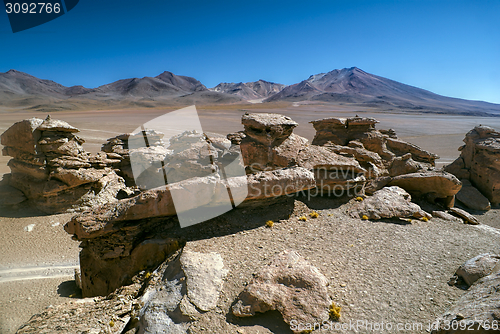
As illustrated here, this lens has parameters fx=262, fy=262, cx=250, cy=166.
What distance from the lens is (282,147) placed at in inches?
221

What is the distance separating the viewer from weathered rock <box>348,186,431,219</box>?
4.51 meters

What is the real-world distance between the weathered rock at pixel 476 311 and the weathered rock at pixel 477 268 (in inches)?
4.5

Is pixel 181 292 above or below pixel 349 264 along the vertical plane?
below

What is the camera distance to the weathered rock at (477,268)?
108 inches

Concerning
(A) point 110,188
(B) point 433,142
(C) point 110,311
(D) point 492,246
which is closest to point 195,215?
(C) point 110,311

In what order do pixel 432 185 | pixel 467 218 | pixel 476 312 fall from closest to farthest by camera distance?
pixel 476 312 < pixel 467 218 < pixel 432 185

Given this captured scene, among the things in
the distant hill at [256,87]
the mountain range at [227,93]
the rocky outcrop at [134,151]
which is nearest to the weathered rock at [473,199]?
the rocky outcrop at [134,151]

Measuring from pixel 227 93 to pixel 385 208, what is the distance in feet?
438

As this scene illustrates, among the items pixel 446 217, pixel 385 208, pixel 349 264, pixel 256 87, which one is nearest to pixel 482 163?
pixel 446 217

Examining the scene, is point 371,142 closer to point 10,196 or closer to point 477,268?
point 477,268

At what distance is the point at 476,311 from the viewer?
2080 millimetres

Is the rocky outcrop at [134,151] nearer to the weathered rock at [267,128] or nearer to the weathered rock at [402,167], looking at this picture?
the weathered rock at [267,128]

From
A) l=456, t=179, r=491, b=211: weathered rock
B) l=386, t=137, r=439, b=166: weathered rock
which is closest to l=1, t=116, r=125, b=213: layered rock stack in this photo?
l=386, t=137, r=439, b=166: weathered rock

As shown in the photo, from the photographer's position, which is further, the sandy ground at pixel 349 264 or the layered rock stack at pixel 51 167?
the layered rock stack at pixel 51 167
